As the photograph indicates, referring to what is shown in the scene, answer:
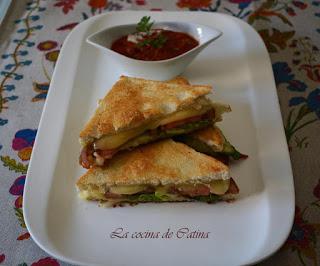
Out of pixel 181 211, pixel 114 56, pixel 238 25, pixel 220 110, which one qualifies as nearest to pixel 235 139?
pixel 220 110

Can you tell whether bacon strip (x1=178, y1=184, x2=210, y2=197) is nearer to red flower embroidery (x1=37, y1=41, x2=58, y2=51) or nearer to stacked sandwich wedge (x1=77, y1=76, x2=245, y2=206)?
stacked sandwich wedge (x1=77, y1=76, x2=245, y2=206)

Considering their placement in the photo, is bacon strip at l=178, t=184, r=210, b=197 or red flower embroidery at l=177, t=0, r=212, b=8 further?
red flower embroidery at l=177, t=0, r=212, b=8

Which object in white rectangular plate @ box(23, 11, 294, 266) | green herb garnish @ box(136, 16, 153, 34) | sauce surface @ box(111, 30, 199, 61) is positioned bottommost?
white rectangular plate @ box(23, 11, 294, 266)

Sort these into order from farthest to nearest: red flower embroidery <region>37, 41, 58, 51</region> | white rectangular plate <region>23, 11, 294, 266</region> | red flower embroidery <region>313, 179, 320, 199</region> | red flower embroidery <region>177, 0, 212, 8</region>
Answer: red flower embroidery <region>177, 0, 212, 8</region>
red flower embroidery <region>37, 41, 58, 51</region>
red flower embroidery <region>313, 179, 320, 199</region>
white rectangular plate <region>23, 11, 294, 266</region>

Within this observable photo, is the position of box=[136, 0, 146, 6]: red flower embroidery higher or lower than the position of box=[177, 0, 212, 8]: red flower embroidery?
lower

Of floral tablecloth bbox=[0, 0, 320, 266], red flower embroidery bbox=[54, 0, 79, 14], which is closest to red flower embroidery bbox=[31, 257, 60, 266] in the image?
floral tablecloth bbox=[0, 0, 320, 266]

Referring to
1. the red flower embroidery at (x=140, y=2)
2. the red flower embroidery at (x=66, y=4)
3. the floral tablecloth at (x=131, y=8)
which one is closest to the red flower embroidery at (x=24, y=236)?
the floral tablecloth at (x=131, y=8)

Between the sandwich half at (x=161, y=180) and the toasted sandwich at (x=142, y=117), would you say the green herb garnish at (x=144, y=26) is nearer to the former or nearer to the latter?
the toasted sandwich at (x=142, y=117)

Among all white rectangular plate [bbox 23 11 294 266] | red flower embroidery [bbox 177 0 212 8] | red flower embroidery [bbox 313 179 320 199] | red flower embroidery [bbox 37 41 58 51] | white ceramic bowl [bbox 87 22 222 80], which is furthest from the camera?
red flower embroidery [bbox 177 0 212 8]

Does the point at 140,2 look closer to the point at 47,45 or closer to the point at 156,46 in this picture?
the point at 47,45
